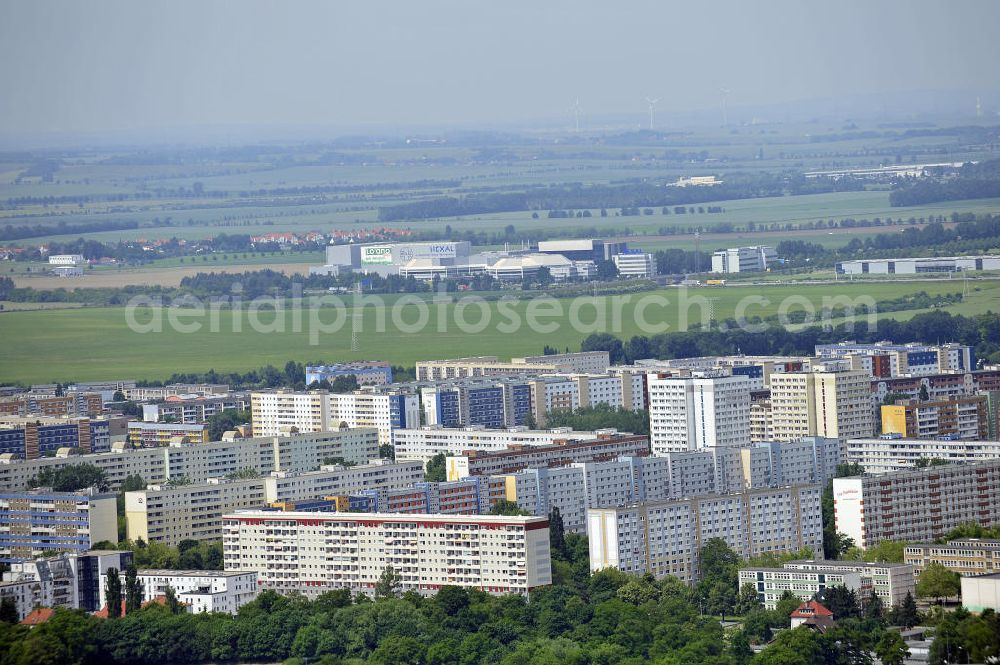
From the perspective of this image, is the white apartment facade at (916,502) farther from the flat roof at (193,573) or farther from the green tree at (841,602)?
the flat roof at (193,573)

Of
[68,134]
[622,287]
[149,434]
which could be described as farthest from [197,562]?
[68,134]

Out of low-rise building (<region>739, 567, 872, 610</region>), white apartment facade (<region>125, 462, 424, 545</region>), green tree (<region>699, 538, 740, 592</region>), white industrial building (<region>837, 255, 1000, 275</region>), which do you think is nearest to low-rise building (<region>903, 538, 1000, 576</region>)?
low-rise building (<region>739, 567, 872, 610</region>)

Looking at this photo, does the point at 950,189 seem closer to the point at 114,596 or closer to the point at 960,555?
the point at 960,555

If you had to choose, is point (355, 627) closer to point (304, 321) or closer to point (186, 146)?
point (304, 321)

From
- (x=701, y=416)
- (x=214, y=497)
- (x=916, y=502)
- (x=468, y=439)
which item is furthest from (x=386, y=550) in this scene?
(x=701, y=416)

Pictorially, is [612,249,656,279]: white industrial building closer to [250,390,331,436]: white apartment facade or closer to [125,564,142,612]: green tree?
[250,390,331,436]: white apartment facade

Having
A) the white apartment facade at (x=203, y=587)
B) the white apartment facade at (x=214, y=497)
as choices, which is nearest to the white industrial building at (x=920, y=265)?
the white apartment facade at (x=214, y=497)

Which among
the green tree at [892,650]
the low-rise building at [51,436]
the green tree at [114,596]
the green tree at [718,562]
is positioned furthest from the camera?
the low-rise building at [51,436]
